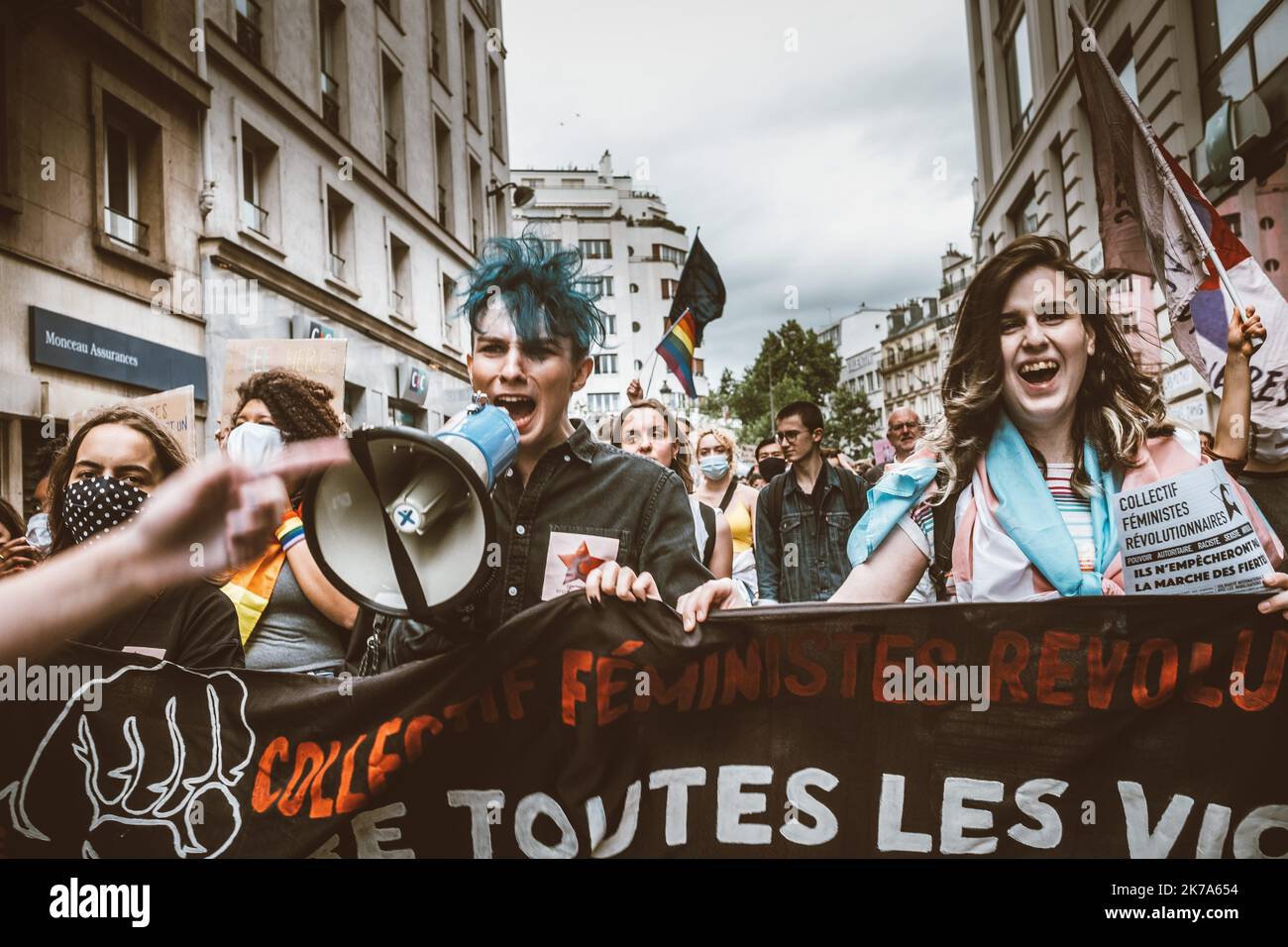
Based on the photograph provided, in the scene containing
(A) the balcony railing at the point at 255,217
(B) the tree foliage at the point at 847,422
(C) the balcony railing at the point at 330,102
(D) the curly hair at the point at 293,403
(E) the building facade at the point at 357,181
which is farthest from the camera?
(B) the tree foliage at the point at 847,422

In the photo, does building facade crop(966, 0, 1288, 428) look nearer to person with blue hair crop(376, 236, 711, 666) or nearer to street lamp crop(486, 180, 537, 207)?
person with blue hair crop(376, 236, 711, 666)

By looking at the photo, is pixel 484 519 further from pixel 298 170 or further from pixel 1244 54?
pixel 298 170

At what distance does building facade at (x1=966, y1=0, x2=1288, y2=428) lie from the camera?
9.00m

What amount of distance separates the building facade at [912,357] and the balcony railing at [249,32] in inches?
2461

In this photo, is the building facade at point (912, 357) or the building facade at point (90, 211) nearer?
the building facade at point (90, 211)

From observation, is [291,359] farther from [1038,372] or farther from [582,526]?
[1038,372]

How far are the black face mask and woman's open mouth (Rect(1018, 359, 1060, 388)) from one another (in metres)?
6.58

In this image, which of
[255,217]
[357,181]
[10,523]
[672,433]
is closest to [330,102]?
[357,181]

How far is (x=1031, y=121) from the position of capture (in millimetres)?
16016

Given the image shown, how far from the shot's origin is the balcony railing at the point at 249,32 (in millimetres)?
13203

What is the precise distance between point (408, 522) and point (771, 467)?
751 cm

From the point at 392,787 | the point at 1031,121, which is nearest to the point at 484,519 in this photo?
the point at 392,787

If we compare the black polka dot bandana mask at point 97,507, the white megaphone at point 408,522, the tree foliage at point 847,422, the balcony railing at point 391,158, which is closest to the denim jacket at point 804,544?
the black polka dot bandana mask at point 97,507

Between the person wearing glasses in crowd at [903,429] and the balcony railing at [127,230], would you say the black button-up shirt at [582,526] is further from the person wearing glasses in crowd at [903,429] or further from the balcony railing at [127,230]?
the balcony railing at [127,230]
